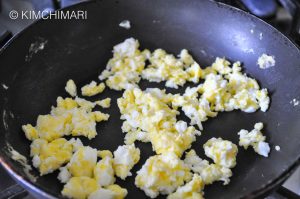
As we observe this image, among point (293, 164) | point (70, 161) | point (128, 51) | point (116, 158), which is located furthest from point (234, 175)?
point (128, 51)

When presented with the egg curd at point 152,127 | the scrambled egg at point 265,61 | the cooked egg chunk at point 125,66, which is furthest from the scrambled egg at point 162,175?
the scrambled egg at point 265,61

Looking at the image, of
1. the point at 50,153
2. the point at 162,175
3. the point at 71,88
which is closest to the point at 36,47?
the point at 71,88

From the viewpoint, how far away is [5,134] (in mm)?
1103

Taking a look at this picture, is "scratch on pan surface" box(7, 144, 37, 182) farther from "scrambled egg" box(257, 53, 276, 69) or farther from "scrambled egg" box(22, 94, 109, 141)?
"scrambled egg" box(257, 53, 276, 69)

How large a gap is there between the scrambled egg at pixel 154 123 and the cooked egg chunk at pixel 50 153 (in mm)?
181

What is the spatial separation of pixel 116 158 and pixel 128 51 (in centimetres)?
44

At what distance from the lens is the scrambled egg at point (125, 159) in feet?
3.58

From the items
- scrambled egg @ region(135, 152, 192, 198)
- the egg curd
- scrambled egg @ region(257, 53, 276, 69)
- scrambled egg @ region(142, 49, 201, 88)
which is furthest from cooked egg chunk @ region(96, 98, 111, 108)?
scrambled egg @ region(257, 53, 276, 69)

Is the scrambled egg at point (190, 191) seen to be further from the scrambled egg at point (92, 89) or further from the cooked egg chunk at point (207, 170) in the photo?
the scrambled egg at point (92, 89)

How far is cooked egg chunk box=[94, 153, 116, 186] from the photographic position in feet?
3.45

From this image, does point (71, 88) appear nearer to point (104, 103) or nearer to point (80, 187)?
point (104, 103)

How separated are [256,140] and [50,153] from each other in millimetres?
581

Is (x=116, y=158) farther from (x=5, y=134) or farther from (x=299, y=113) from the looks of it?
(x=299, y=113)

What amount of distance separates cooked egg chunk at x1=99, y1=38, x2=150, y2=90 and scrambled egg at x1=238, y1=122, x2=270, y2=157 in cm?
39
